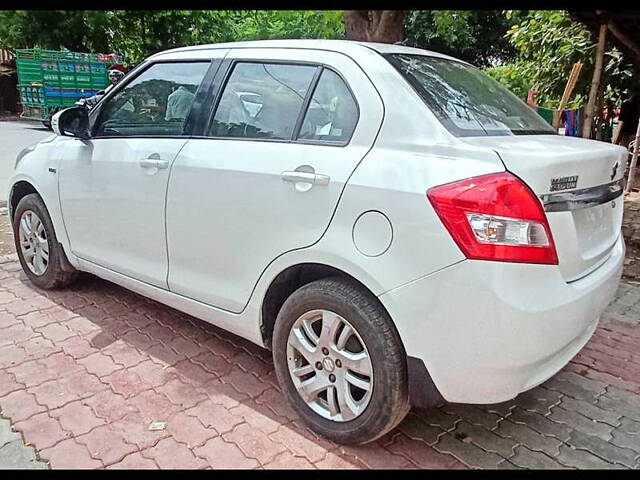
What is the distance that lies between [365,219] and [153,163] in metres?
1.40

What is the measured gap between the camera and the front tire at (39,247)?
375 cm

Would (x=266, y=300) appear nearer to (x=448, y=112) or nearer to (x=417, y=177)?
(x=417, y=177)

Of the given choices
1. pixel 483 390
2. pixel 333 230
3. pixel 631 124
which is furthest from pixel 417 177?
pixel 631 124

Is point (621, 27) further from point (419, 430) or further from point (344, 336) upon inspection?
point (344, 336)

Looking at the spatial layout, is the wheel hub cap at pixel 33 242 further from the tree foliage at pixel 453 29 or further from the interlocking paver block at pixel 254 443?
the tree foliage at pixel 453 29

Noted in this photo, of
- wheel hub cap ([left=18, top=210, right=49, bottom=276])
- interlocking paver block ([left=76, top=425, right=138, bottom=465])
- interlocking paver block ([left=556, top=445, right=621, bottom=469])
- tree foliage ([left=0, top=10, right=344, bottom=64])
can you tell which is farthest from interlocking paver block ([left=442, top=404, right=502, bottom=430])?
wheel hub cap ([left=18, top=210, right=49, bottom=276])

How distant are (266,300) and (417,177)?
0.99 m

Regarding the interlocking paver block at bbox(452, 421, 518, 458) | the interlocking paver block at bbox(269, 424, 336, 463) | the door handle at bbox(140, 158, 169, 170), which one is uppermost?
the door handle at bbox(140, 158, 169, 170)

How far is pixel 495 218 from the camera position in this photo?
1.84 metres

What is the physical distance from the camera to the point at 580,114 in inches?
357

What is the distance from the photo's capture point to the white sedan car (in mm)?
1879

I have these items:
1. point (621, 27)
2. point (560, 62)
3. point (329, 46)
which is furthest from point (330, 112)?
point (560, 62)

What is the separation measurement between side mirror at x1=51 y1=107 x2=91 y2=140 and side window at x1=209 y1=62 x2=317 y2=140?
1.12 meters

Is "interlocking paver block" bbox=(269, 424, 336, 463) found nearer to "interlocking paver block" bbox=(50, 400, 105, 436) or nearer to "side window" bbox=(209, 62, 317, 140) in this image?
"interlocking paver block" bbox=(50, 400, 105, 436)
